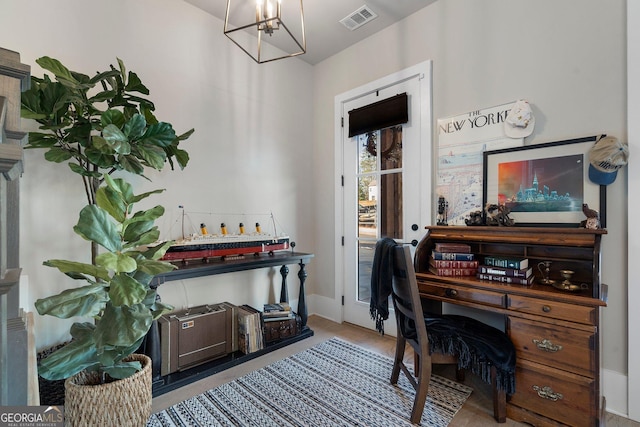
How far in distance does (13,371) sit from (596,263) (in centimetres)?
241

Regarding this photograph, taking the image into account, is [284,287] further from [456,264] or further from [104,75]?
[104,75]

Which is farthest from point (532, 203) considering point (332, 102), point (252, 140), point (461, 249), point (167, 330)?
point (167, 330)

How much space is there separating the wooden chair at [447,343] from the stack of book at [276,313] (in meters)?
1.22

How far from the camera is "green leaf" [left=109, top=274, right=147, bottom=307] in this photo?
1.33 metres

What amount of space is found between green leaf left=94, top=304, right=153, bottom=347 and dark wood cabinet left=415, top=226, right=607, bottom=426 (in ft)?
5.87

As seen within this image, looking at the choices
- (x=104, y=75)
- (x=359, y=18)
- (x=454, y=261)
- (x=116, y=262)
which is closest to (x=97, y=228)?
(x=116, y=262)

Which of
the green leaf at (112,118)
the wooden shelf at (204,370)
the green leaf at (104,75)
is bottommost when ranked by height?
the wooden shelf at (204,370)

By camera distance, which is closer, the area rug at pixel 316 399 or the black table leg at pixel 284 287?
the area rug at pixel 316 399

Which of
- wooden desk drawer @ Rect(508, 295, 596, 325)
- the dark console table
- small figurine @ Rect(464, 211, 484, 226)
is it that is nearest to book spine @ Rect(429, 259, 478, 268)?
small figurine @ Rect(464, 211, 484, 226)

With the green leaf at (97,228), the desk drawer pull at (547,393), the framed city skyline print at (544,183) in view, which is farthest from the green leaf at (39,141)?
the desk drawer pull at (547,393)

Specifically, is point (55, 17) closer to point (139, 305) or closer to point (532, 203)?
point (139, 305)

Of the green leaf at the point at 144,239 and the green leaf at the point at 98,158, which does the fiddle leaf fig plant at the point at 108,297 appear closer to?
the green leaf at the point at 144,239

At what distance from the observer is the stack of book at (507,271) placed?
6.28ft

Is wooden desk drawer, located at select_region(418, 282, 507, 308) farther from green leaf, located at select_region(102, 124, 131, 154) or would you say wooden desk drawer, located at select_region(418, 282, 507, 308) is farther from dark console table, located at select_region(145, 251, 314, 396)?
green leaf, located at select_region(102, 124, 131, 154)
